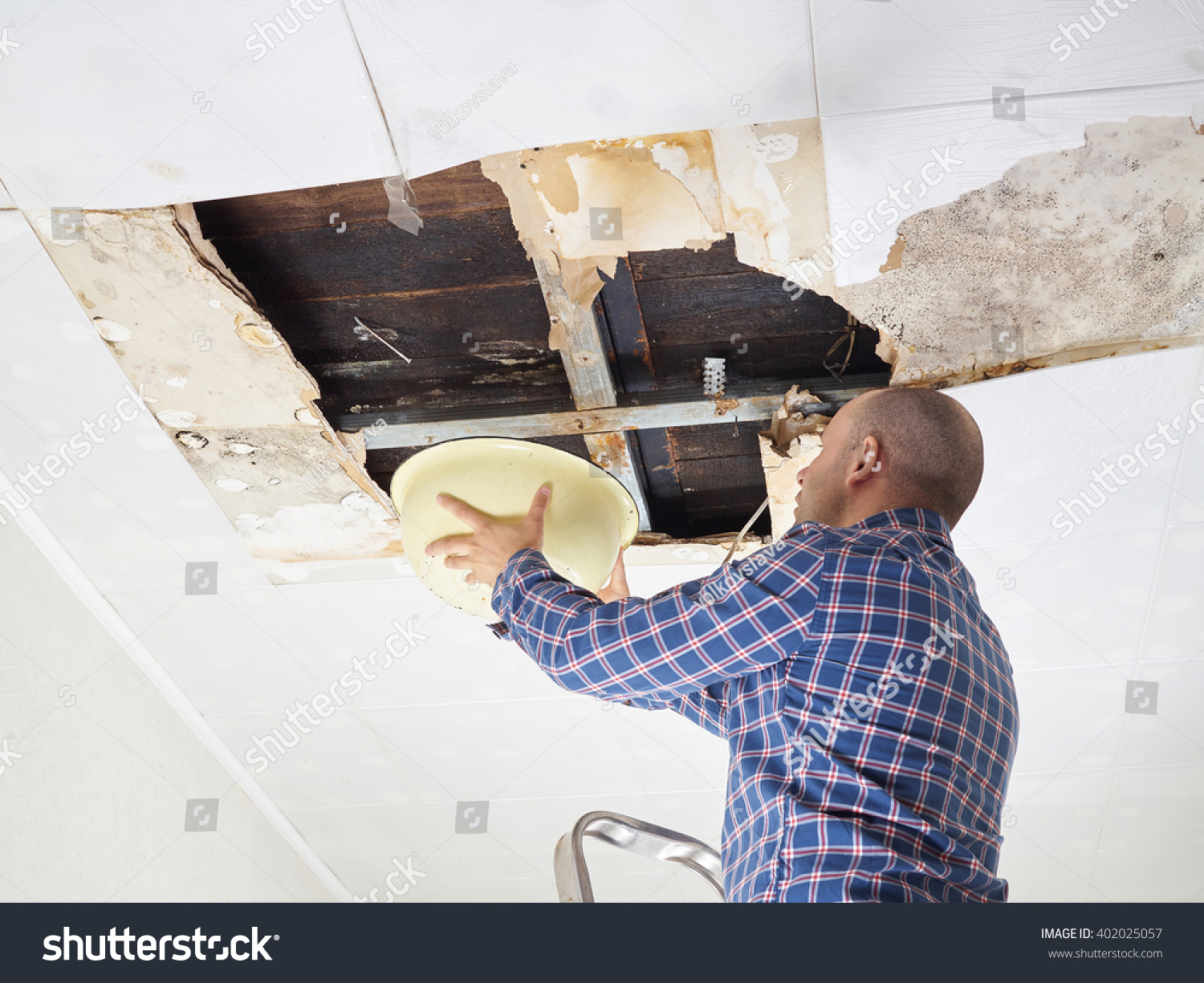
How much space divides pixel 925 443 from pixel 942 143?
1.35 ft

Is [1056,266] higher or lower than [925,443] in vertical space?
higher

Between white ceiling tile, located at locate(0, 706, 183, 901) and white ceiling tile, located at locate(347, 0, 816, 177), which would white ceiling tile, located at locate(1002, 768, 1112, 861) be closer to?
white ceiling tile, located at locate(347, 0, 816, 177)

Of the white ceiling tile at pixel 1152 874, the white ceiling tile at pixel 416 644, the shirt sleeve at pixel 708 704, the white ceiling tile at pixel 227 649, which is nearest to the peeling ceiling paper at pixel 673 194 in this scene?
the shirt sleeve at pixel 708 704

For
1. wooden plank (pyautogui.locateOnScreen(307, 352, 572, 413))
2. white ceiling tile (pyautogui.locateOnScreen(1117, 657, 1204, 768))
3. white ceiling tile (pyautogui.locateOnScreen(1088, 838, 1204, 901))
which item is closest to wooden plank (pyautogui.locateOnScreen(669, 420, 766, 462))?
wooden plank (pyautogui.locateOnScreen(307, 352, 572, 413))

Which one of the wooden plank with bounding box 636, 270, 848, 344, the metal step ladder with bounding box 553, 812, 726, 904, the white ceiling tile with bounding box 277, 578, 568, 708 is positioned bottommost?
the metal step ladder with bounding box 553, 812, 726, 904

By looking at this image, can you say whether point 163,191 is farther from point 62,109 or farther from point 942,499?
point 942,499

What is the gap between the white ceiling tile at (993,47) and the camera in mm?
1126

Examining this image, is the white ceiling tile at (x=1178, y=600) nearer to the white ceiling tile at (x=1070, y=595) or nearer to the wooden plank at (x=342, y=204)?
the white ceiling tile at (x=1070, y=595)

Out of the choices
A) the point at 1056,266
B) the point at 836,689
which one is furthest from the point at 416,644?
the point at 1056,266

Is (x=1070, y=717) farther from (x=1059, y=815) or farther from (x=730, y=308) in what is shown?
(x=730, y=308)

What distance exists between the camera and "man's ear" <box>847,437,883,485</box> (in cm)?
127

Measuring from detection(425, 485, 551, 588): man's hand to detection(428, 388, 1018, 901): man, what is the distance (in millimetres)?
117

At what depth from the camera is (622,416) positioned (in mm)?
1631
